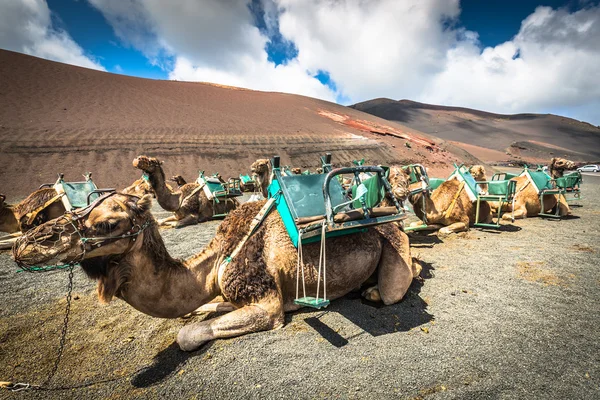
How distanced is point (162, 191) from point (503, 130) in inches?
3991

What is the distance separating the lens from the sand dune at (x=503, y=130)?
61.7m

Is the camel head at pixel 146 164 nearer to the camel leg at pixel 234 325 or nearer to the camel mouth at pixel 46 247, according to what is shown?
the camel mouth at pixel 46 247

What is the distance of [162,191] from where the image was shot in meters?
7.27

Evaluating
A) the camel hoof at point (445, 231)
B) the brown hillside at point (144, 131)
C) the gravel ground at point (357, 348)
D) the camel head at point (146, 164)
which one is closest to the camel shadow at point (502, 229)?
the camel hoof at point (445, 231)

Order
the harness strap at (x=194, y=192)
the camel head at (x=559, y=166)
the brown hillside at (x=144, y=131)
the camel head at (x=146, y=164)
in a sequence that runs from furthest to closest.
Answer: the brown hillside at (x=144, y=131), the camel head at (x=559, y=166), the harness strap at (x=194, y=192), the camel head at (x=146, y=164)

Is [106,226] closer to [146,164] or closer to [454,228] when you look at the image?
[146,164]

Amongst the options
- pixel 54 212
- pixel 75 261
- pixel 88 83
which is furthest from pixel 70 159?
pixel 88 83

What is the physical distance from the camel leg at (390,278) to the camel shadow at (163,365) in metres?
2.03

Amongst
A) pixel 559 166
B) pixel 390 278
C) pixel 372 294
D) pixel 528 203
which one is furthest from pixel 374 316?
pixel 559 166

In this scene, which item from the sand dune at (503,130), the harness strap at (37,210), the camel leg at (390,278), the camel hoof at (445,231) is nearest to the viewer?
the camel leg at (390,278)

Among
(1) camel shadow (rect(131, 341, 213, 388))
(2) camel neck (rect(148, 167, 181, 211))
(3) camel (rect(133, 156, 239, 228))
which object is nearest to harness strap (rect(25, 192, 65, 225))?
(2) camel neck (rect(148, 167, 181, 211))

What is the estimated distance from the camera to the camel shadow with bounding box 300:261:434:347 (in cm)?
317

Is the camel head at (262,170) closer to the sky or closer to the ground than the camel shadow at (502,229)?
closer to the sky

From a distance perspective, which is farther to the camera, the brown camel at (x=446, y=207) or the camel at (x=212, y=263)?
the brown camel at (x=446, y=207)
